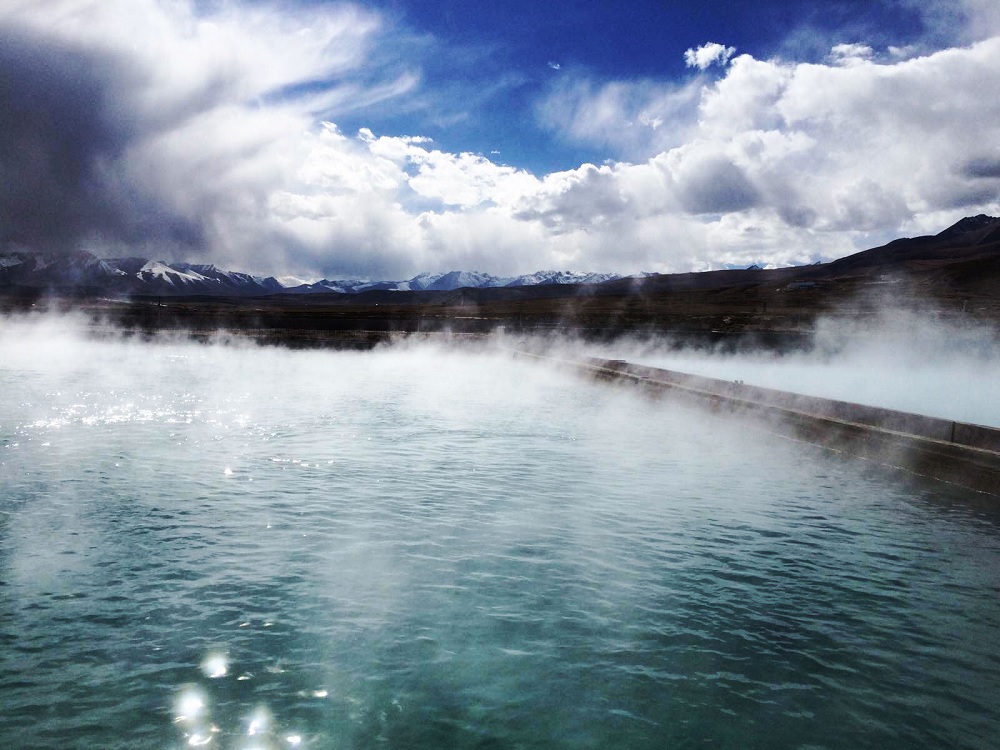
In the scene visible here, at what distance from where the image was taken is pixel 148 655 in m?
5.77

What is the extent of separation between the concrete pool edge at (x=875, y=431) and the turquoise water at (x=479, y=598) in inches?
26.6

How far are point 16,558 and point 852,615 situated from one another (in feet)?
Answer: 29.1

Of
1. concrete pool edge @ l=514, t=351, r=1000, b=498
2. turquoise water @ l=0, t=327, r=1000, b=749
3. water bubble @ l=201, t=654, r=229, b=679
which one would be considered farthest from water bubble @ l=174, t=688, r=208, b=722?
concrete pool edge @ l=514, t=351, r=1000, b=498

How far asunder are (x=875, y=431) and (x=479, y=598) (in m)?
10.5

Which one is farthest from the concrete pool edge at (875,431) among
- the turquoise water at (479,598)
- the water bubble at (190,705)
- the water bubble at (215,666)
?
the water bubble at (190,705)

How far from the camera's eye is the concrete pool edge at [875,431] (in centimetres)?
1204

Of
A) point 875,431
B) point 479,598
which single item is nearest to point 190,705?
point 479,598

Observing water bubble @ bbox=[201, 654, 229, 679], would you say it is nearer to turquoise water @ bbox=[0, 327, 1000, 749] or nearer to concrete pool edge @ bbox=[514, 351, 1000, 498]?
turquoise water @ bbox=[0, 327, 1000, 749]

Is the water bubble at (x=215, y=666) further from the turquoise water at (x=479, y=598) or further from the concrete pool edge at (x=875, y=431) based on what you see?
the concrete pool edge at (x=875, y=431)

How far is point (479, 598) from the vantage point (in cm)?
720

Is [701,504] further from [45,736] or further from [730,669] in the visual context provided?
[45,736]

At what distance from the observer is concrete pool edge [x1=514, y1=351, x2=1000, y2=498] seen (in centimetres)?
1204

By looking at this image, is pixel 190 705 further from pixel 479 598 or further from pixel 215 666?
pixel 479 598

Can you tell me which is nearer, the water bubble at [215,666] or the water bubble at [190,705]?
the water bubble at [190,705]
